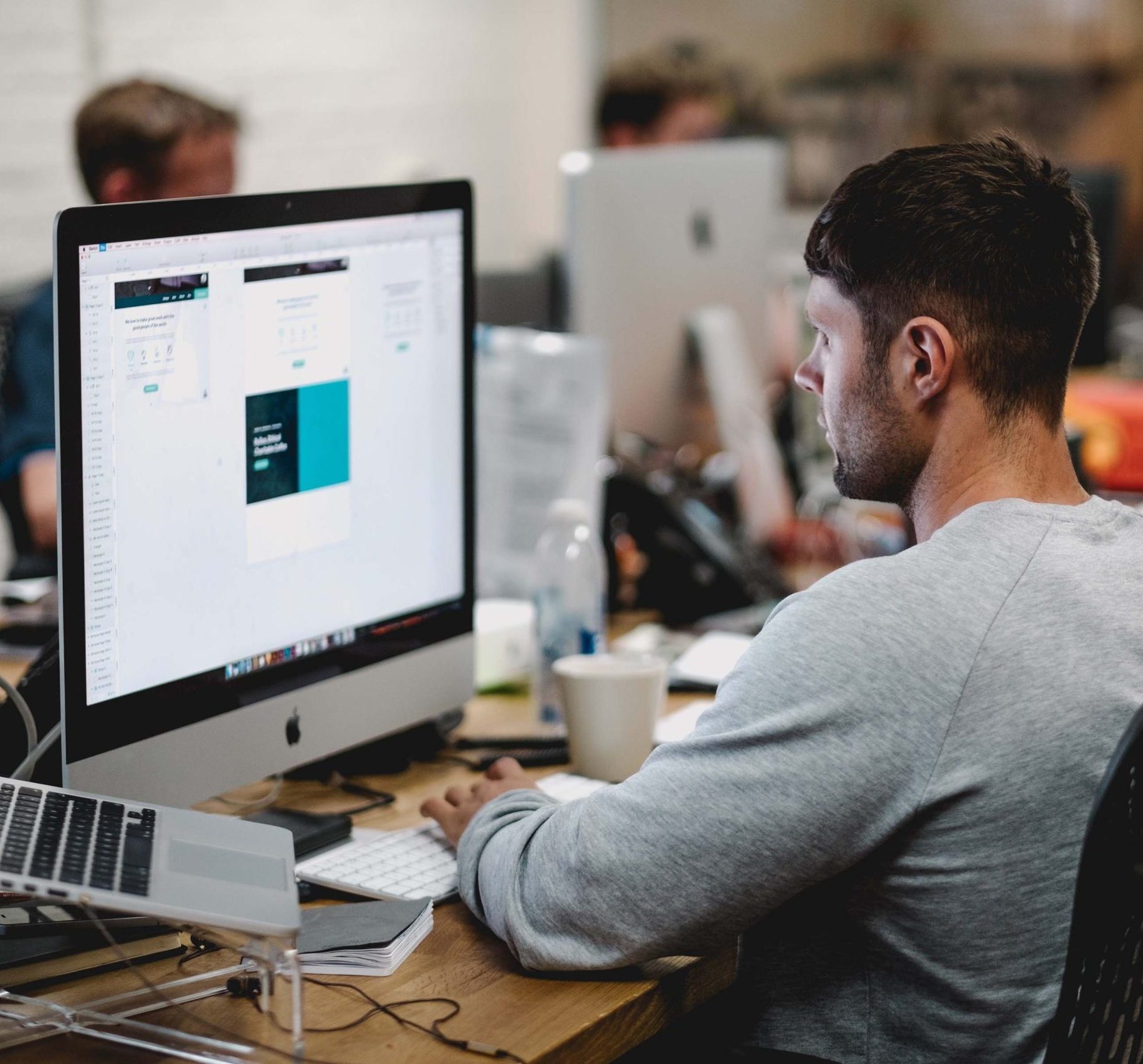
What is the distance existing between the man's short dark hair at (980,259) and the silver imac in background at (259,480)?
430 mm

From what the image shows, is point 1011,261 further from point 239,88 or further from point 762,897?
point 239,88

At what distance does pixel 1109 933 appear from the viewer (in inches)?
37.8

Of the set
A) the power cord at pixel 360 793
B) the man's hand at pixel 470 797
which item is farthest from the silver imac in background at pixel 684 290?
the man's hand at pixel 470 797

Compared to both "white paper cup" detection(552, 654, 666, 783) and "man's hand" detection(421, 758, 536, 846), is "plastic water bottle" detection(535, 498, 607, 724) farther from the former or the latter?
"man's hand" detection(421, 758, 536, 846)

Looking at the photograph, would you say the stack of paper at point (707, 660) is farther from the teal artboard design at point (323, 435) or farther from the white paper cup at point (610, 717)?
the teal artboard design at point (323, 435)

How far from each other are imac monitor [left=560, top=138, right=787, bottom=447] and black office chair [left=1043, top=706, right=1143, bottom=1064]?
1.43 metres

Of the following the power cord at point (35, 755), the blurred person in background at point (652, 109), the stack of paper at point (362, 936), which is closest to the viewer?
the stack of paper at point (362, 936)

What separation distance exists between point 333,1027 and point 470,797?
0.32 metres

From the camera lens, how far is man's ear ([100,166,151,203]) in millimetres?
2439

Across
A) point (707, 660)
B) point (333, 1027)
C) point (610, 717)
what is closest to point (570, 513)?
point (707, 660)

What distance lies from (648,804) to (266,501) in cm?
44

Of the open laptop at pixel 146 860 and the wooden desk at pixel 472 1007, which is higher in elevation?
the open laptop at pixel 146 860

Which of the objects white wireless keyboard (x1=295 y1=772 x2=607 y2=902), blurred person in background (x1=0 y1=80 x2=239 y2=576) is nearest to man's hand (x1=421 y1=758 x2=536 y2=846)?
white wireless keyboard (x1=295 y1=772 x2=607 y2=902)

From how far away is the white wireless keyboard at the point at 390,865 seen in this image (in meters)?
1.19
